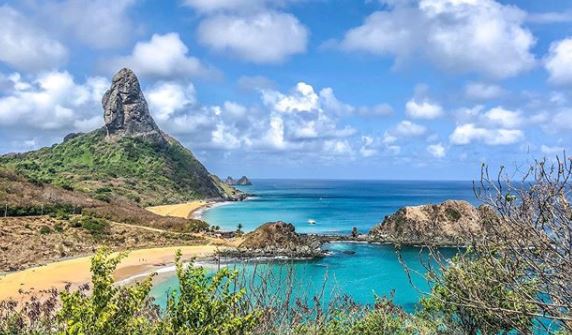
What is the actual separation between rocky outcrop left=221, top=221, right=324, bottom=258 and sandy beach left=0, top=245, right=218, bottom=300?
263 inches

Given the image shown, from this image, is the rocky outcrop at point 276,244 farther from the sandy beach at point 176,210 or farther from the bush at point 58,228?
the sandy beach at point 176,210

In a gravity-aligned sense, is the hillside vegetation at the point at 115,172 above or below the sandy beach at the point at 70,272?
above

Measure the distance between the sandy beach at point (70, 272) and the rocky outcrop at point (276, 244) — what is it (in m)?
6.68

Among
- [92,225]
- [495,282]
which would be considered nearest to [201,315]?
[495,282]

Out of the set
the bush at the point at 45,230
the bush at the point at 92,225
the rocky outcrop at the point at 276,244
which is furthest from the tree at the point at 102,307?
the bush at the point at 92,225

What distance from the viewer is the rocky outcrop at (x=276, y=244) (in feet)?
249

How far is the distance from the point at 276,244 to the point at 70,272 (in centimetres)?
3224

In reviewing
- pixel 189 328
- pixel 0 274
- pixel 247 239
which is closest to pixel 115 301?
pixel 189 328

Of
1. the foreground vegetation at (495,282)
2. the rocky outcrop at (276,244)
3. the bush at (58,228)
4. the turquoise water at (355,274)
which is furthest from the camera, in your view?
the rocky outcrop at (276,244)

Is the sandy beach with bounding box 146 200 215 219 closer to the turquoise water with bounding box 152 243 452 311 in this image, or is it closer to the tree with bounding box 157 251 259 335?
the turquoise water with bounding box 152 243 452 311

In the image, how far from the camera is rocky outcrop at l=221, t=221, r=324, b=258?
75938mm

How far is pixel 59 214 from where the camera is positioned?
83.3m

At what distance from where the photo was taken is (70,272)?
57875 mm

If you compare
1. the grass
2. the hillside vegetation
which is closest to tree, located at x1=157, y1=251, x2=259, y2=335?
the grass
